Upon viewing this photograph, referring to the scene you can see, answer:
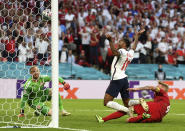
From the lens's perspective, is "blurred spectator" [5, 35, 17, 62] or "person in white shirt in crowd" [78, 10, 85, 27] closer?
"blurred spectator" [5, 35, 17, 62]

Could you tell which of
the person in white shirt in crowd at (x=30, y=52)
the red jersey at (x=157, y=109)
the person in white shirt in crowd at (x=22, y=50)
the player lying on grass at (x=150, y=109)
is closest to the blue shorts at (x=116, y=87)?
the player lying on grass at (x=150, y=109)

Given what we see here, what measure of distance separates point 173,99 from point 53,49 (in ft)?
36.8

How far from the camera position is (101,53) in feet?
61.0

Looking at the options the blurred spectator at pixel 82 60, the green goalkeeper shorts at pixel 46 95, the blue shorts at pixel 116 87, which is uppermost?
the blurred spectator at pixel 82 60

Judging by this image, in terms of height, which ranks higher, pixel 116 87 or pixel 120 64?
pixel 120 64

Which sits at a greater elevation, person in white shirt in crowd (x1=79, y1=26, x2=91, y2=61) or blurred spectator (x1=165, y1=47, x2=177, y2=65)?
person in white shirt in crowd (x1=79, y1=26, x2=91, y2=61)

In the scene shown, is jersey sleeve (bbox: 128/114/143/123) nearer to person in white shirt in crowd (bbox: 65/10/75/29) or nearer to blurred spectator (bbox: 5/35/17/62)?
blurred spectator (bbox: 5/35/17/62)

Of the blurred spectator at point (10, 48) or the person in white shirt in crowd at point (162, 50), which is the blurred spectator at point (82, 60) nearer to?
the person in white shirt in crowd at point (162, 50)

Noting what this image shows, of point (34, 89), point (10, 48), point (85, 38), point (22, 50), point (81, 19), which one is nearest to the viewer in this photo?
point (34, 89)

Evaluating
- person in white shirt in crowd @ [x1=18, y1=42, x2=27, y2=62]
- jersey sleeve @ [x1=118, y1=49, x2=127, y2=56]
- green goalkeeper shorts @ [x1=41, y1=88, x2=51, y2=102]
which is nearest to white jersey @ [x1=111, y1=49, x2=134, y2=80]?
jersey sleeve @ [x1=118, y1=49, x2=127, y2=56]

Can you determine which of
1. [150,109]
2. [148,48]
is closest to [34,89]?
[150,109]

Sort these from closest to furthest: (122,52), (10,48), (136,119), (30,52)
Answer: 1. (136,119)
2. (122,52)
3. (10,48)
4. (30,52)

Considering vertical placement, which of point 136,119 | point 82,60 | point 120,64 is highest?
point 82,60

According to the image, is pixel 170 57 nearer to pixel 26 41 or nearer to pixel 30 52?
pixel 26 41
